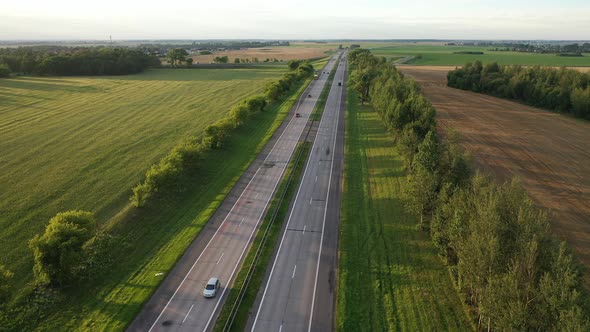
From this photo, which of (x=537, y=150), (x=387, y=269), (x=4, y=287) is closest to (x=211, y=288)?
(x=4, y=287)

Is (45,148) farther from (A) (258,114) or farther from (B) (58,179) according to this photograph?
(A) (258,114)

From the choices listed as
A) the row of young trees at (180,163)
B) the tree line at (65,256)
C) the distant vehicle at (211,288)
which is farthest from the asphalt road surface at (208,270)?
the row of young trees at (180,163)

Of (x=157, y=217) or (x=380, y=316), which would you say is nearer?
(x=380, y=316)

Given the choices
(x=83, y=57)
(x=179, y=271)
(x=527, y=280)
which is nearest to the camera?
(x=527, y=280)

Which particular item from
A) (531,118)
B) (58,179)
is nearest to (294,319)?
(58,179)

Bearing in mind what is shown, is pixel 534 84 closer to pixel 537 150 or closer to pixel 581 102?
pixel 581 102

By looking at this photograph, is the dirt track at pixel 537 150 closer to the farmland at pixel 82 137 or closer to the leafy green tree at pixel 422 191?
the leafy green tree at pixel 422 191
